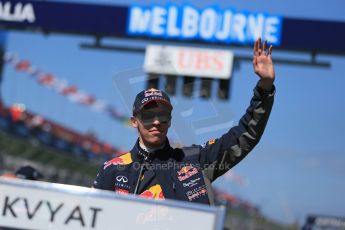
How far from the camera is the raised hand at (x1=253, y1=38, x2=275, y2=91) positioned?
305cm

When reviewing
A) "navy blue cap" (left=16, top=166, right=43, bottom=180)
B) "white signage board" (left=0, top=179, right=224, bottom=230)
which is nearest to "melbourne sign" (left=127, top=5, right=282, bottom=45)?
"navy blue cap" (left=16, top=166, right=43, bottom=180)

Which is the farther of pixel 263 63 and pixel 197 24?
pixel 197 24

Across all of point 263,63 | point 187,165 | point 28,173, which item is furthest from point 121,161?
point 28,173

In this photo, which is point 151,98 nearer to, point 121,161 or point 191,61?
point 121,161

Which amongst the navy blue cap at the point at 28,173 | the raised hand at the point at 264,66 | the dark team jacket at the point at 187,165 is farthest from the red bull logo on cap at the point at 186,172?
the navy blue cap at the point at 28,173

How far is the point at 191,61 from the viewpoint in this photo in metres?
13.9

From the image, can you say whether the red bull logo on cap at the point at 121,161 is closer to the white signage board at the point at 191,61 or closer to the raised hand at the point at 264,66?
the raised hand at the point at 264,66

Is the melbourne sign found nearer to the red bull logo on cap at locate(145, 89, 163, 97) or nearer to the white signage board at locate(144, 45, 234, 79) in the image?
the white signage board at locate(144, 45, 234, 79)

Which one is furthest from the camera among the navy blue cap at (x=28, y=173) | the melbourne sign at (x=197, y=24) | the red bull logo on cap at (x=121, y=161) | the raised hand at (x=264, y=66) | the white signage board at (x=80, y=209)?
the melbourne sign at (x=197, y=24)

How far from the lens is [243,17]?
13.2 metres

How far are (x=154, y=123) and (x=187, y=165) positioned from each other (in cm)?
25

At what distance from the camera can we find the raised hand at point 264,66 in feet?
10.00

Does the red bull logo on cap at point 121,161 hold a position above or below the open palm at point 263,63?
below

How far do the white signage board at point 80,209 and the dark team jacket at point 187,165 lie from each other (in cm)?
54
